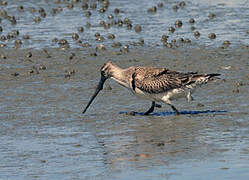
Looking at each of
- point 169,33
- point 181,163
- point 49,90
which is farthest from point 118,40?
point 181,163

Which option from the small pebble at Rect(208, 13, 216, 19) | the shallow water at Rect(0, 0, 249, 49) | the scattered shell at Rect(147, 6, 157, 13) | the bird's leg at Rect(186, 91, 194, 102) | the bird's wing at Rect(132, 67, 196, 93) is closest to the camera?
the bird's wing at Rect(132, 67, 196, 93)

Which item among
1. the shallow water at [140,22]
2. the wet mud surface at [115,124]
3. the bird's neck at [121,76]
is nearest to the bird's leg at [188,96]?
the wet mud surface at [115,124]

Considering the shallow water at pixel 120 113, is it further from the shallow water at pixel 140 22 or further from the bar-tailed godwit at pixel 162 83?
the bar-tailed godwit at pixel 162 83

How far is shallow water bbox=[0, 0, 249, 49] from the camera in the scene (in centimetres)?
2216

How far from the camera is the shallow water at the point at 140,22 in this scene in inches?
872

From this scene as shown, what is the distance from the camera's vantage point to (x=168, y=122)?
1380 cm

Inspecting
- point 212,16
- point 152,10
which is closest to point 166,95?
point 212,16

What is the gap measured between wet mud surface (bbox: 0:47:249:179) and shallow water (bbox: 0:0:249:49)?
1858 millimetres

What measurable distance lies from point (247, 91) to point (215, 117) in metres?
2.13

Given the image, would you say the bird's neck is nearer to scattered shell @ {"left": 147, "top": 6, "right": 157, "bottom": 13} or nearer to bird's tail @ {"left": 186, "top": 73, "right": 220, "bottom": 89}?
bird's tail @ {"left": 186, "top": 73, "right": 220, "bottom": 89}

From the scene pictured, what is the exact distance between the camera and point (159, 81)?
14.3 metres

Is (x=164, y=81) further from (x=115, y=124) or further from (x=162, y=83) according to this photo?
(x=115, y=124)

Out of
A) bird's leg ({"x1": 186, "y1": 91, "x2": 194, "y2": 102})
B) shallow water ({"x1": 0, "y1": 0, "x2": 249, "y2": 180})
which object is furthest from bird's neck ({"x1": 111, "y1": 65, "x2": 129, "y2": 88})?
bird's leg ({"x1": 186, "y1": 91, "x2": 194, "y2": 102})

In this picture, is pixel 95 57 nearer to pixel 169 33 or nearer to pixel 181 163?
pixel 169 33
